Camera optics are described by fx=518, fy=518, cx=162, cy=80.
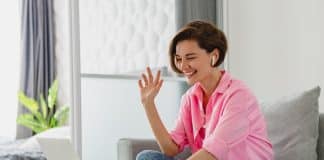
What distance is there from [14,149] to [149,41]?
1195 millimetres

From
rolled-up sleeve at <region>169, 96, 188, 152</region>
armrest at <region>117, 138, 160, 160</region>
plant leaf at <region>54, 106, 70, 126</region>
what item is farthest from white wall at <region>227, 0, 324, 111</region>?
plant leaf at <region>54, 106, 70, 126</region>

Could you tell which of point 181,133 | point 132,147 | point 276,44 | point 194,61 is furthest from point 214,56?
point 276,44

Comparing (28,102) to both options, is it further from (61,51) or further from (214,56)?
(214,56)

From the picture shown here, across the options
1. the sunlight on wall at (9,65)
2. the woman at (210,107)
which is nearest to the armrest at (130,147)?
the woman at (210,107)

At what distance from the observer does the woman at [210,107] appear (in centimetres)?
157

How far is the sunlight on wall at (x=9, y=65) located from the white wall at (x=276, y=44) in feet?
7.50

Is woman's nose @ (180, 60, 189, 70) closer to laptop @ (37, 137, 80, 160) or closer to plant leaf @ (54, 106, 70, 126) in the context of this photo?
laptop @ (37, 137, 80, 160)

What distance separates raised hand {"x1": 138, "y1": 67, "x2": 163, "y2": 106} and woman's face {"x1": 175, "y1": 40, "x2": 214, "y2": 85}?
0.10 meters

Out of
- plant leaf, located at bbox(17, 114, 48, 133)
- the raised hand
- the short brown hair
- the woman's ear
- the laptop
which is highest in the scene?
the short brown hair

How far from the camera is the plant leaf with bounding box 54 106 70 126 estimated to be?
14.5 feet

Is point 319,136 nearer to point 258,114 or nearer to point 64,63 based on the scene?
point 258,114

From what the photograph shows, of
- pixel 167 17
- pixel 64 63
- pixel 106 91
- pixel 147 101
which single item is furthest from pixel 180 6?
pixel 64 63

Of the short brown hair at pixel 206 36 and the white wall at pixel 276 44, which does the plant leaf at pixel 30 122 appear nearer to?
the white wall at pixel 276 44

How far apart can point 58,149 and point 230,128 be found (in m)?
0.54
